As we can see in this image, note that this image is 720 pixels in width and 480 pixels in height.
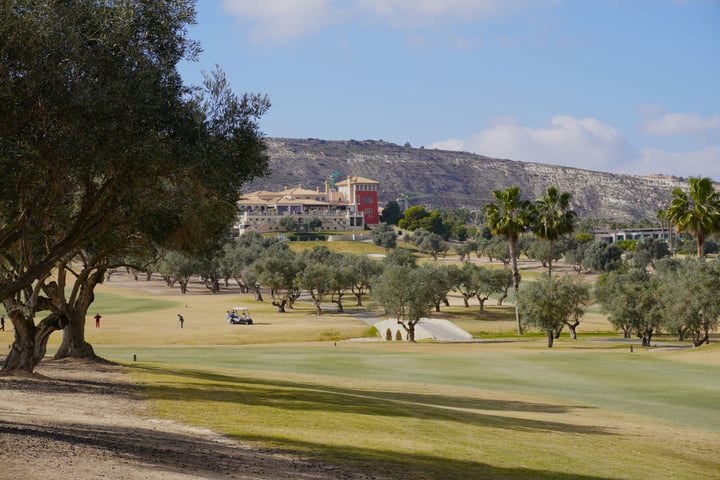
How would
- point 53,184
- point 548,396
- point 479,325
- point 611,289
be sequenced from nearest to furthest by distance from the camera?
point 53,184, point 548,396, point 611,289, point 479,325

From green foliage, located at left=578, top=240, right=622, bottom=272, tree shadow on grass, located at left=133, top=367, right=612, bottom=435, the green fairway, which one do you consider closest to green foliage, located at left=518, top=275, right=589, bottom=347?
the green fairway

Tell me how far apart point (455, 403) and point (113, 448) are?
17657 mm

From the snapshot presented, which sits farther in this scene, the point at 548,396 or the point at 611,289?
the point at 611,289

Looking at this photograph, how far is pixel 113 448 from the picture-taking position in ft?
55.3

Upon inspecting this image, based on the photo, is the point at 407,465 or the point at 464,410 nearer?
the point at 407,465

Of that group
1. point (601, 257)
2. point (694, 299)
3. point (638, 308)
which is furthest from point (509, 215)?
point (601, 257)

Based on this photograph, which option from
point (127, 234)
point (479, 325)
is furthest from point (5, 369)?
point (479, 325)

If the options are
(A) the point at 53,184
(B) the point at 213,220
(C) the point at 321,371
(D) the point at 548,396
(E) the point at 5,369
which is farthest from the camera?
(C) the point at 321,371

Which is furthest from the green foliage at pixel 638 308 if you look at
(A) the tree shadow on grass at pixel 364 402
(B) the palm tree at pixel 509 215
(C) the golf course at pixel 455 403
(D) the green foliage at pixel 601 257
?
(D) the green foliage at pixel 601 257

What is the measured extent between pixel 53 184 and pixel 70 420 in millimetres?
5462

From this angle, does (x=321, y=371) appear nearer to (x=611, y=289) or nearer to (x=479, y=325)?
(x=611, y=289)

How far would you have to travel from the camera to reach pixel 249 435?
2022 cm

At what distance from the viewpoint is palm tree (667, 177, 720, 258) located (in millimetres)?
69812

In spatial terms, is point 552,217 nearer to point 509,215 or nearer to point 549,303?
point 509,215
